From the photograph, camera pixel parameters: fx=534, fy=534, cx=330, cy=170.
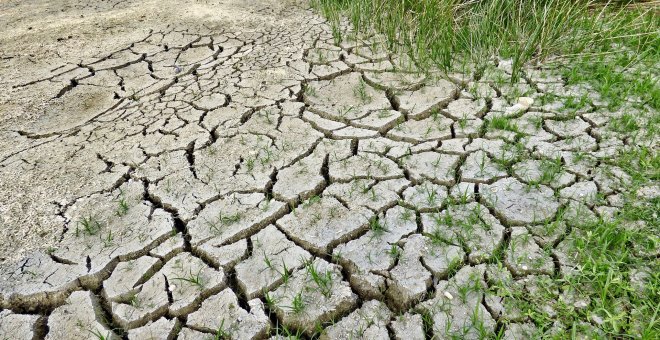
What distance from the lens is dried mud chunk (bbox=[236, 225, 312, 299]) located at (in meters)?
1.91

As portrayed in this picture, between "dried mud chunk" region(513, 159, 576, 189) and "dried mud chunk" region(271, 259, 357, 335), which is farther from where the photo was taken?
"dried mud chunk" region(513, 159, 576, 189)

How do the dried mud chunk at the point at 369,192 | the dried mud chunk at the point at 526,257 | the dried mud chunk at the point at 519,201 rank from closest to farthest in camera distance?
the dried mud chunk at the point at 526,257 < the dried mud chunk at the point at 519,201 < the dried mud chunk at the point at 369,192

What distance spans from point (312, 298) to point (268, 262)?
0.75 feet

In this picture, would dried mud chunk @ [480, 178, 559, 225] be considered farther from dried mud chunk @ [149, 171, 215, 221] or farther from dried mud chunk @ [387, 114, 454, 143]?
dried mud chunk @ [149, 171, 215, 221]

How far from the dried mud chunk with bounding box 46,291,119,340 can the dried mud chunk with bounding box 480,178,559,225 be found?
5.02ft

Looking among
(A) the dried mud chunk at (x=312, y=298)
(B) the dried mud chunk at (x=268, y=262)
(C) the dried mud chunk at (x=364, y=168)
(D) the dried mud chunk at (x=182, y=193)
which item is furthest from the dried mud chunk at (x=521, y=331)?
(D) the dried mud chunk at (x=182, y=193)

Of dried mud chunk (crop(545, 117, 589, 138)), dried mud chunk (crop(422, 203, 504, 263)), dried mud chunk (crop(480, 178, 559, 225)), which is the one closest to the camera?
dried mud chunk (crop(422, 203, 504, 263))

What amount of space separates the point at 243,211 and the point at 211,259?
30 cm

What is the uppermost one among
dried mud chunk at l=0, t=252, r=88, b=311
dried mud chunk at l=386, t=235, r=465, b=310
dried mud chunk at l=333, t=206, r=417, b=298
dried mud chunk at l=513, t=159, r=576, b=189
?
dried mud chunk at l=0, t=252, r=88, b=311

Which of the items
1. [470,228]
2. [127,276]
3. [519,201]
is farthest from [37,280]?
[519,201]

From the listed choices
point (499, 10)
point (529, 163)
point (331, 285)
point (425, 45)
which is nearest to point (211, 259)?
point (331, 285)

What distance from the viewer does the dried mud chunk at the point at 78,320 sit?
5.81 ft

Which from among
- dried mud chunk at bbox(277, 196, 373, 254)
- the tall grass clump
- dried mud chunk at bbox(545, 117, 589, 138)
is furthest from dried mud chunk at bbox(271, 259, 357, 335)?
the tall grass clump

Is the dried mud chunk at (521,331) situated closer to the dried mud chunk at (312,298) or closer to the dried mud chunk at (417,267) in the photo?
the dried mud chunk at (417,267)
